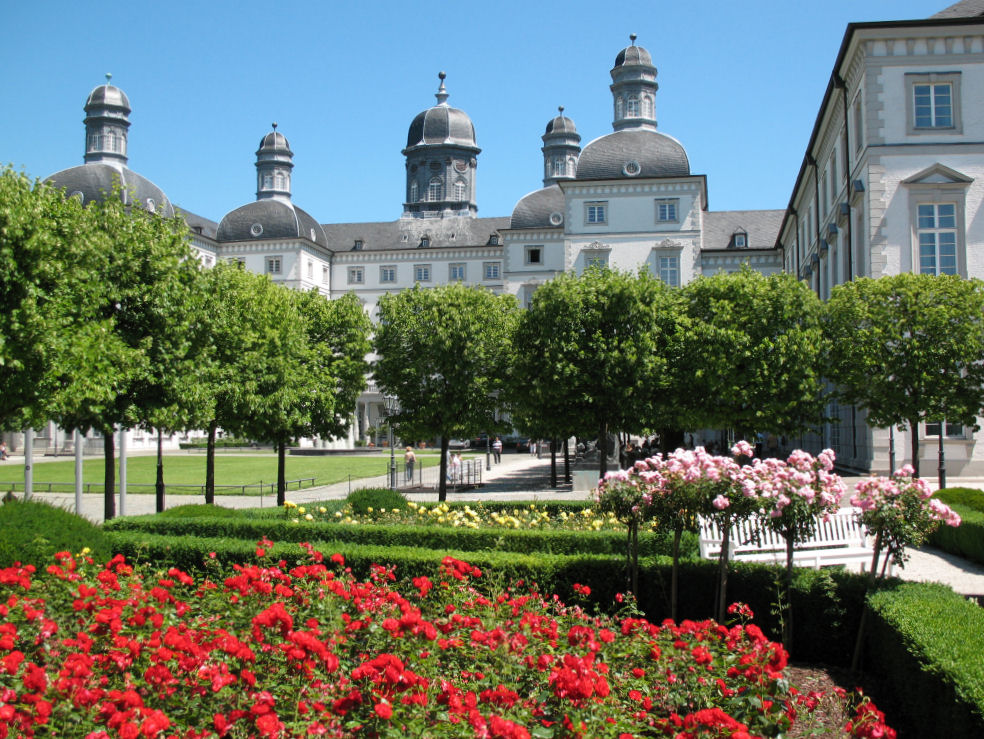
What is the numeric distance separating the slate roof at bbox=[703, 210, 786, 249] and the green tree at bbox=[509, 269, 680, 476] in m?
36.5

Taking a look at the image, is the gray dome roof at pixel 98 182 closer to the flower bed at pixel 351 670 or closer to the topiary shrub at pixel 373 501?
the topiary shrub at pixel 373 501

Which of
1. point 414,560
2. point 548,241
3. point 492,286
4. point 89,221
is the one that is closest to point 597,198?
point 548,241

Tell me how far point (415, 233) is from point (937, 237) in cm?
5294

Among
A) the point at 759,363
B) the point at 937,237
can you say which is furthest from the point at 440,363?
the point at 937,237

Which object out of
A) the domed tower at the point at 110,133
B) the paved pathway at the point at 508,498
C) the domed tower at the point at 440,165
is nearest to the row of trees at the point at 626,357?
the paved pathway at the point at 508,498

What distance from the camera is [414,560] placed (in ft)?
33.5

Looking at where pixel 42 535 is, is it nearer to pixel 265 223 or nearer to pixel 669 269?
pixel 669 269

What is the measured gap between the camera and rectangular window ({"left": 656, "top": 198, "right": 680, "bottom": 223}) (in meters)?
50.8

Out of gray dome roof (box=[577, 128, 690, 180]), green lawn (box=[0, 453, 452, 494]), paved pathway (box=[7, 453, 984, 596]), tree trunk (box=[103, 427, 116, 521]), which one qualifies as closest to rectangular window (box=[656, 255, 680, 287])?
gray dome roof (box=[577, 128, 690, 180])

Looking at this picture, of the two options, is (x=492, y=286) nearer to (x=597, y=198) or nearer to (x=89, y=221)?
(x=597, y=198)

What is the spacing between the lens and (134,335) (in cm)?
1697

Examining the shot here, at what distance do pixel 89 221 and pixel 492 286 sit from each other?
55.5 metres

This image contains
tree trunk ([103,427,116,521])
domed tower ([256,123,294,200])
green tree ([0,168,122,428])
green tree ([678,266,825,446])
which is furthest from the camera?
domed tower ([256,123,294,200])

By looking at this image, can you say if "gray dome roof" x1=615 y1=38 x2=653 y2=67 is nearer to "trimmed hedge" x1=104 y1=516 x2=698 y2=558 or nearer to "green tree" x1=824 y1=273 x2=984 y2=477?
"green tree" x1=824 y1=273 x2=984 y2=477
